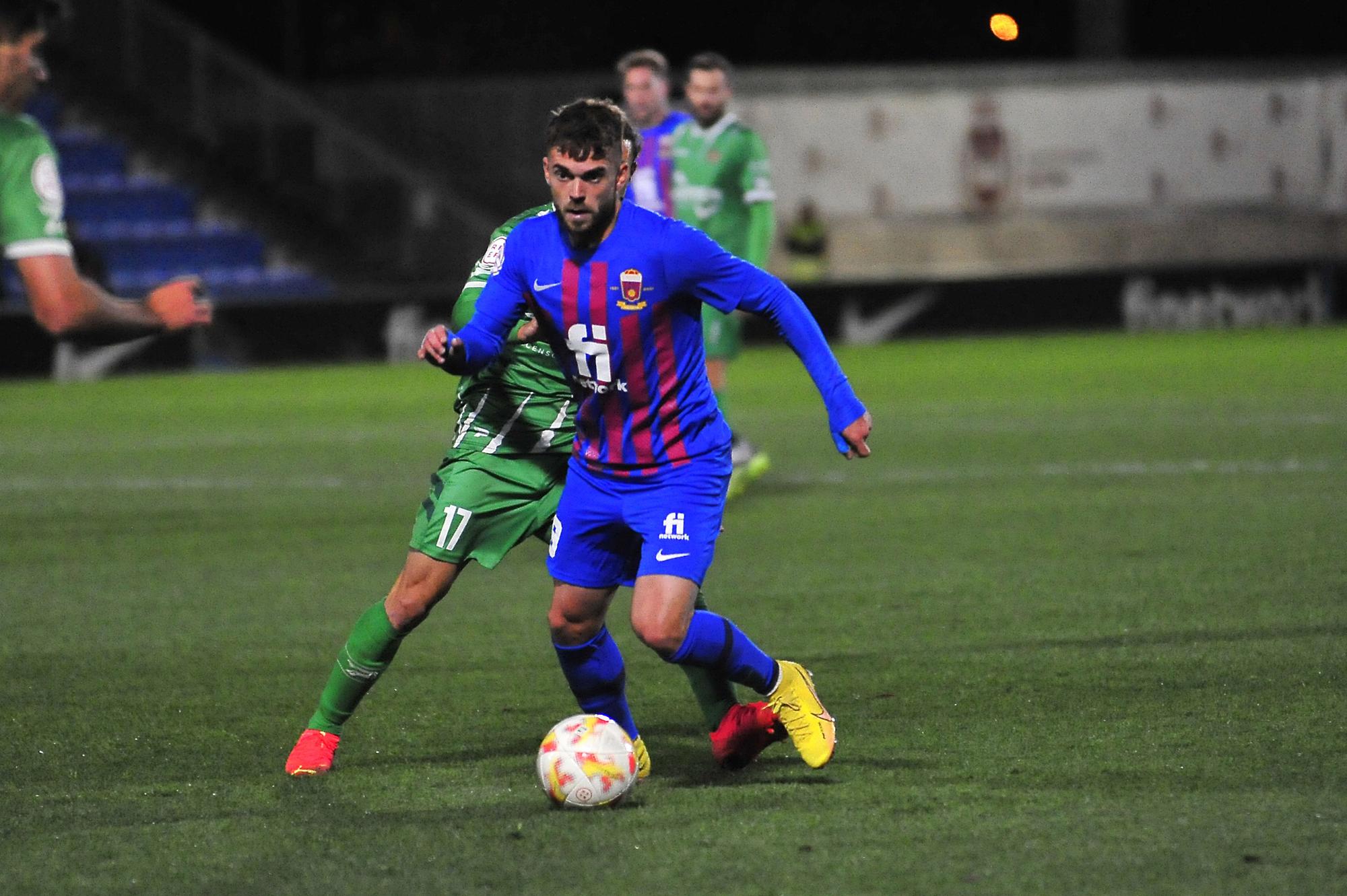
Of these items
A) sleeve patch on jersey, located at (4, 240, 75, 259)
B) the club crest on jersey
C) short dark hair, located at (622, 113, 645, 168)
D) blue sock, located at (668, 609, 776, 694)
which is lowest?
blue sock, located at (668, 609, 776, 694)

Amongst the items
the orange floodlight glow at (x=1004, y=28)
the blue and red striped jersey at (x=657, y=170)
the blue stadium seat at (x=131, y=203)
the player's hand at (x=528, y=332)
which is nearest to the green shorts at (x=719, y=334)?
the blue and red striped jersey at (x=657, y=170)

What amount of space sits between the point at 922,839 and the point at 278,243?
21.8 metres

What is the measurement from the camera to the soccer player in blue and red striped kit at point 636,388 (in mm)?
4746

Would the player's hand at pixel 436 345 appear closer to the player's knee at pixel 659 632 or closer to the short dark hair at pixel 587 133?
the short dark hair at pixel 587 133

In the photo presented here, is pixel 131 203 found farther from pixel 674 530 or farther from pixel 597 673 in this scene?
pixel 674 530

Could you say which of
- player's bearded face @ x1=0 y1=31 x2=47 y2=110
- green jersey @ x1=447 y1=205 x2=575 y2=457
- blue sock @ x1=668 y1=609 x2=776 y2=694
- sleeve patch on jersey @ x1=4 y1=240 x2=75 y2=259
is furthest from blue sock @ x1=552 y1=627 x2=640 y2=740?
player's bearded face @ x1=0 y1=31 x2=47 y2=110

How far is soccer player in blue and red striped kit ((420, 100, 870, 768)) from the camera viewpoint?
4.75 m

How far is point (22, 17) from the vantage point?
4.20 metres

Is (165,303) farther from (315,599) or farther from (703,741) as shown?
(315,599)

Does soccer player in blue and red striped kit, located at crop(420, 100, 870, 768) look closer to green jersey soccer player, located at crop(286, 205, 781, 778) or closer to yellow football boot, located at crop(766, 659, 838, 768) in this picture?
yellow football boot, located at crop(766, 659, 838, 768)

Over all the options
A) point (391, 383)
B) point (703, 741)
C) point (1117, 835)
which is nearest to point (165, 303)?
point (703, 741)

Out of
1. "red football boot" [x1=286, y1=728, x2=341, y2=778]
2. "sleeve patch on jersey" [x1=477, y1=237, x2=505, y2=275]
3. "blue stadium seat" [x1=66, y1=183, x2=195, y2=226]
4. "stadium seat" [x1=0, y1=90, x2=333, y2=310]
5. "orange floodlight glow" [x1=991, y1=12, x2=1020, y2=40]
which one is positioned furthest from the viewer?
"blue stadium seat" [x1=66, y1=183, x2=195, y2=226]

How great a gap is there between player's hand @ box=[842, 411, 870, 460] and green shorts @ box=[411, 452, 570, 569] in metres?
0.92

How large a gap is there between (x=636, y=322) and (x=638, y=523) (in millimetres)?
483
